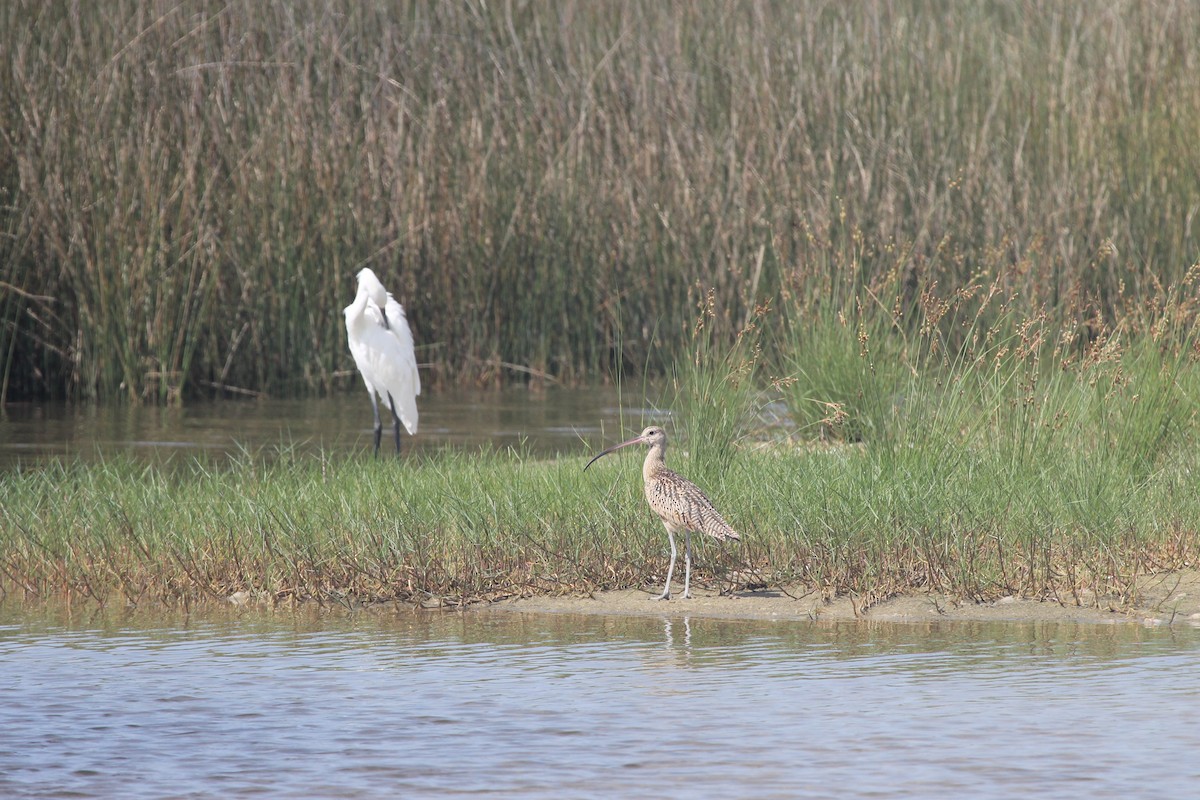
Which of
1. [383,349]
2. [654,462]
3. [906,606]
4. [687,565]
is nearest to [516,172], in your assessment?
[383,349]

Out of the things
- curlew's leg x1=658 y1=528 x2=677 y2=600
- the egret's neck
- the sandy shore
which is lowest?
the sandy shore

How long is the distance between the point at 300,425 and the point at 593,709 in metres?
6.85

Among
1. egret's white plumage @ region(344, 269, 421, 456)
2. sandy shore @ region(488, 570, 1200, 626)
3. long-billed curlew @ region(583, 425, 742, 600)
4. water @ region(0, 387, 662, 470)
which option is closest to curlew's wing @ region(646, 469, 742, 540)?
long-billed curlew @ region(583, 425, 742, 600)

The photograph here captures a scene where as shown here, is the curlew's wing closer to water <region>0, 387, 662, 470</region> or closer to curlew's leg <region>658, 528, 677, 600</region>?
curlew's leg <region>658, 528, 677, 600</region>

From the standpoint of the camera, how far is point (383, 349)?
10.1 metres

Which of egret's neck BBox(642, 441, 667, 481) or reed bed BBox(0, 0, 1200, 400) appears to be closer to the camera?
egret's neck BBox(642, 441, 667, 481)

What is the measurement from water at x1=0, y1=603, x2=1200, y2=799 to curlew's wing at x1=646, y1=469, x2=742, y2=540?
293mm

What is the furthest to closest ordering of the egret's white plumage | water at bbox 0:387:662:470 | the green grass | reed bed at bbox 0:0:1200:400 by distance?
reed bed at bbox 0:0:1200:400 → the egret's white plumage → water at bbox 0:387:662:470 → the green grass

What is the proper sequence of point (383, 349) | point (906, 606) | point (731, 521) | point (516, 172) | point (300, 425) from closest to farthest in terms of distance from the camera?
point (906, 606)
point (731, 521)
point (383, 349)
point (300, 425)
point (516, 172)

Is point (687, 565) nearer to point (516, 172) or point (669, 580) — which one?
point (669, 580)

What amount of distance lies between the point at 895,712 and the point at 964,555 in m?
1.43

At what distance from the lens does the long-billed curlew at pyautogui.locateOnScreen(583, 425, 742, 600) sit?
5422 mm

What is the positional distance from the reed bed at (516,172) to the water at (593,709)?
6.10m

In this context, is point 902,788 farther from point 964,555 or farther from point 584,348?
point 584,348
